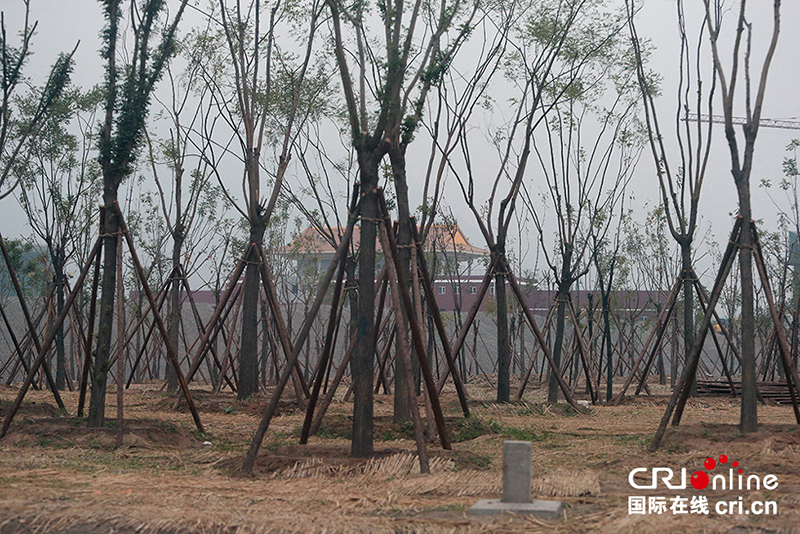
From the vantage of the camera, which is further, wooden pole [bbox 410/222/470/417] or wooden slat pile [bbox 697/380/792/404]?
wooden slat pile [bbox 697/380/792/404]

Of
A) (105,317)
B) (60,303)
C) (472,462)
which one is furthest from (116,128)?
(60,303)

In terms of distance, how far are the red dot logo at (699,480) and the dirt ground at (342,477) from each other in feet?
0.71

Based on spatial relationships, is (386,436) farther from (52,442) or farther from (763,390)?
(763,390)

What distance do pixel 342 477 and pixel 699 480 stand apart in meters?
2.29

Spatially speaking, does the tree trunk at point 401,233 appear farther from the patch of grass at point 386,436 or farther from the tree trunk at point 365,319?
the tree trunk at point 365,319

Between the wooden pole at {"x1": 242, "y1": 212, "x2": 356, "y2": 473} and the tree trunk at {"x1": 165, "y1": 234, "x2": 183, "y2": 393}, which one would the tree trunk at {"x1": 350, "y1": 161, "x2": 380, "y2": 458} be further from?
the tree trunk at {"x1": 165, "y1": 234, "x2": 183, "y2": 393}

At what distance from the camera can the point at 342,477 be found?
512 centimetres

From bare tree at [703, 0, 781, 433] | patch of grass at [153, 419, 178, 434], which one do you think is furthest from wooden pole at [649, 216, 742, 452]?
patch of grass at [153, 419, 178, 434]

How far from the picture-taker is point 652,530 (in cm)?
336

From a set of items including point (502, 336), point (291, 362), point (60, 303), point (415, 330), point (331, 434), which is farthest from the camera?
point (60, 303)

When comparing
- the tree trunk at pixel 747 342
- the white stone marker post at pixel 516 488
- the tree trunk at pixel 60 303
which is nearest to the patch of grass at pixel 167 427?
the white stone marker post at pixel 516 488

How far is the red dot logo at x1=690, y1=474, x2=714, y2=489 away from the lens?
462 centimetres

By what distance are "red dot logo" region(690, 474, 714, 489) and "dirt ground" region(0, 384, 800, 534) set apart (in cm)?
22

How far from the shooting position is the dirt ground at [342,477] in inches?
143
